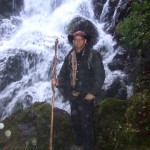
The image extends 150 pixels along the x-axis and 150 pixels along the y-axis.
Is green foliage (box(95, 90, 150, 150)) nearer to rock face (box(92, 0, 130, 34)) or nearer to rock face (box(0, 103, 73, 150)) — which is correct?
rock face (box(0, 103, 73, 150))

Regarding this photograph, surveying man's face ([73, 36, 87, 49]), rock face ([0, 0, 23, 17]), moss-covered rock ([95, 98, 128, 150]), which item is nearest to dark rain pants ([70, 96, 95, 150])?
moss-covered rock ([95, 98, 128, 150])

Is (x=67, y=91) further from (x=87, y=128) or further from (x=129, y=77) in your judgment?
(x=129, y=77)

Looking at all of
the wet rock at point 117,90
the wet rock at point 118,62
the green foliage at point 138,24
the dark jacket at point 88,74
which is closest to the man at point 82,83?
the dark jacket at point 88,74

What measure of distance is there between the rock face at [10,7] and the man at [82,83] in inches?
658

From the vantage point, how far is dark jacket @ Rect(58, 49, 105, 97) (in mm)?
6461

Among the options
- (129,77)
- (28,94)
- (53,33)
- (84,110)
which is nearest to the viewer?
(84,110)

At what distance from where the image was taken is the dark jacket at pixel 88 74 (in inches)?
254

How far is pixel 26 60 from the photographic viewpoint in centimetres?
1683

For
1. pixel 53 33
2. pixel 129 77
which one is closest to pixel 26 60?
pixel 53 33

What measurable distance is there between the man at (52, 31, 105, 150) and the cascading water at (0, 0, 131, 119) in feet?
22.3

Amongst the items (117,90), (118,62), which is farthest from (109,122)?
(118,62)

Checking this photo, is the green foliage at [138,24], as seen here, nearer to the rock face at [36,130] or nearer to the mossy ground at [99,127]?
the mossy ground at [99,127]

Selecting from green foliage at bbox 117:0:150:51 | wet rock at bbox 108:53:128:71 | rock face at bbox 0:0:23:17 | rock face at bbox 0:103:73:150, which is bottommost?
rock face at bbox 0:103:73:150

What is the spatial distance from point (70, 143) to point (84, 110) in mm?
922
